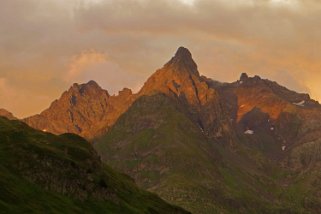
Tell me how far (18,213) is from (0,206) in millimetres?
6826

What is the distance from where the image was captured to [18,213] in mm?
198625

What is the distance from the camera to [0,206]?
195m
